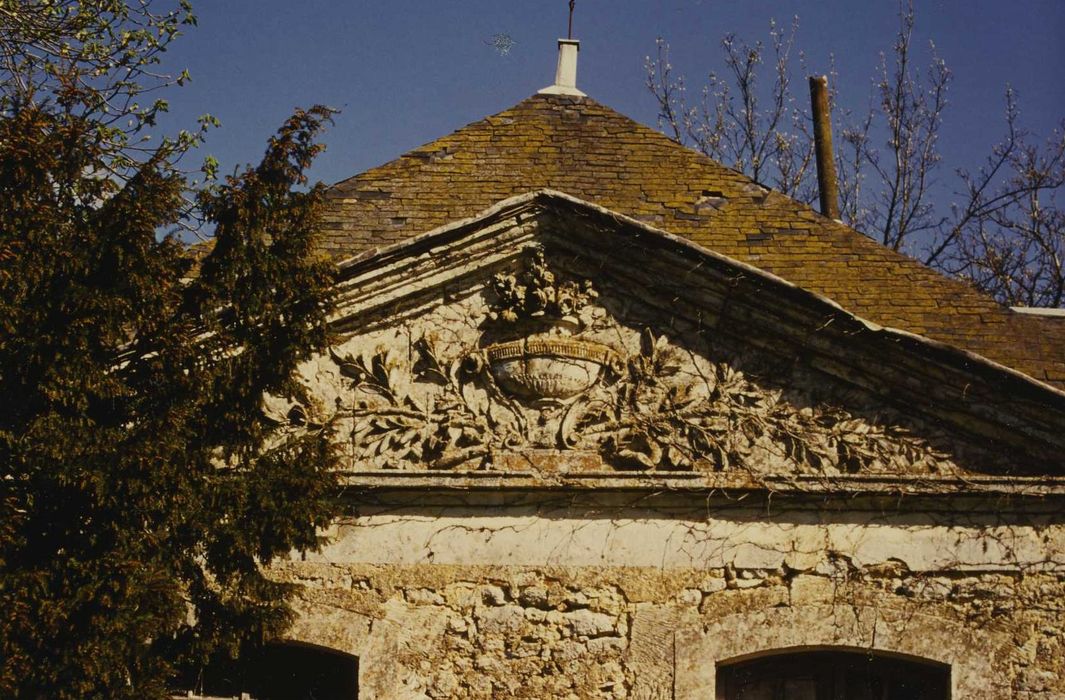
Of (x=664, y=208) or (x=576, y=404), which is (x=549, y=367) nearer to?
(x=576, y=404)

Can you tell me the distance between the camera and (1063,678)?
802 centimetres

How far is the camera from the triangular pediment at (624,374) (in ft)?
27.4

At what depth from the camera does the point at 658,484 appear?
8.35m

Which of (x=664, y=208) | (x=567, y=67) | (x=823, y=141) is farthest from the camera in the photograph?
(x=823, y=141)

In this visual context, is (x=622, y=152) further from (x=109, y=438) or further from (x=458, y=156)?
(x=109, y=438)

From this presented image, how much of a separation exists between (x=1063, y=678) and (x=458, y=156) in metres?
5.61

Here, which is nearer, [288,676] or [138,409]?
[138,409]

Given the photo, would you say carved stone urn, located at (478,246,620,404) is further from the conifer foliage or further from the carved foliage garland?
the conifer foliage

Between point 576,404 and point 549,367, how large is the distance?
0.28m

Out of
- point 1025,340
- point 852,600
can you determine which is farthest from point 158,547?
point 1025,340

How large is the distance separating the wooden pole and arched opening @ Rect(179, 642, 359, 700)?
8685 mm

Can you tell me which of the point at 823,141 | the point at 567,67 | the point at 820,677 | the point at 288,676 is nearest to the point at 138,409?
the point at 288,676

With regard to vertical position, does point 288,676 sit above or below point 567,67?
below

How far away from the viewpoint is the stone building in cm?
820
